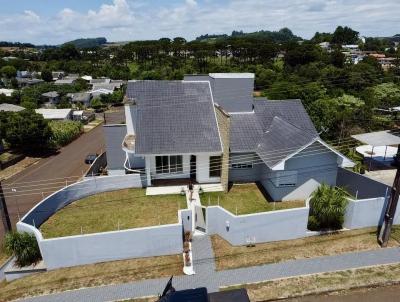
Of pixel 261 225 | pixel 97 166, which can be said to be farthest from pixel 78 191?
pixel 261 225

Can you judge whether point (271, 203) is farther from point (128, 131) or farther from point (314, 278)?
point (128, 131)

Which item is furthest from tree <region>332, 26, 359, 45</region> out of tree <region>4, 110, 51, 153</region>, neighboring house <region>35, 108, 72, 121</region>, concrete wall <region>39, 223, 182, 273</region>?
concrete wall <region>39, 223, 182, 273</region>

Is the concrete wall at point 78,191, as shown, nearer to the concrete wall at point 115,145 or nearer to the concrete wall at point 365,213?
the concrete wall at point 115,145

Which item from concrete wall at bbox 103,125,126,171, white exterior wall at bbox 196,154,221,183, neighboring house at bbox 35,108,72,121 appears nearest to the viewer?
white exterior wall at bbox 196,154,221,183

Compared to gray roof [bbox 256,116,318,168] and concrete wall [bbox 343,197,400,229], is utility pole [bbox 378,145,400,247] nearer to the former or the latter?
concrete wall [bbox 343,197,400,229]

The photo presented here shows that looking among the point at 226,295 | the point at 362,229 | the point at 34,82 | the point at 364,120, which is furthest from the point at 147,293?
the point at 34,82
